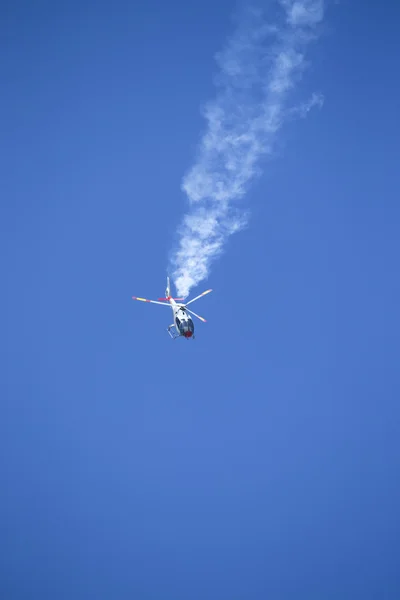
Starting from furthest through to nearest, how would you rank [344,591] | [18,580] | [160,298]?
[344,591]
[18,580]
[160,298]

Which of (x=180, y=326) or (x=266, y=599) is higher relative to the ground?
(x=180, y=326)

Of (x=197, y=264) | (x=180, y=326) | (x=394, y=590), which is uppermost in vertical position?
(x=197, y=264)

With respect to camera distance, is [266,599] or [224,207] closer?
[224,207]

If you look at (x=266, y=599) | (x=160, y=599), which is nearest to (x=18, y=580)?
(x=160, y=599)

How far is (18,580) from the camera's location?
72188 millimetres

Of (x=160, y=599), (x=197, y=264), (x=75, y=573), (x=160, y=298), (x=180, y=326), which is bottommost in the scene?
(x=160, y=599)

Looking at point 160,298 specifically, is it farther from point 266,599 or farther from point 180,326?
point 266,599

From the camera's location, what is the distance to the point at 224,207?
58188 mm

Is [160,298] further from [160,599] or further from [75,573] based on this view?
[160,599]

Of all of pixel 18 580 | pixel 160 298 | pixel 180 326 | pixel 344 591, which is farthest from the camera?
pixel 344 591

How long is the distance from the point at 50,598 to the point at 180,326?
60011mm

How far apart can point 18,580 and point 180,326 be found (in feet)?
190

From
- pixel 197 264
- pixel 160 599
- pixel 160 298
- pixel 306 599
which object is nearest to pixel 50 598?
pixel 160 599

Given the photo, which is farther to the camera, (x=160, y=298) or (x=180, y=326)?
(x=160, y=298)
